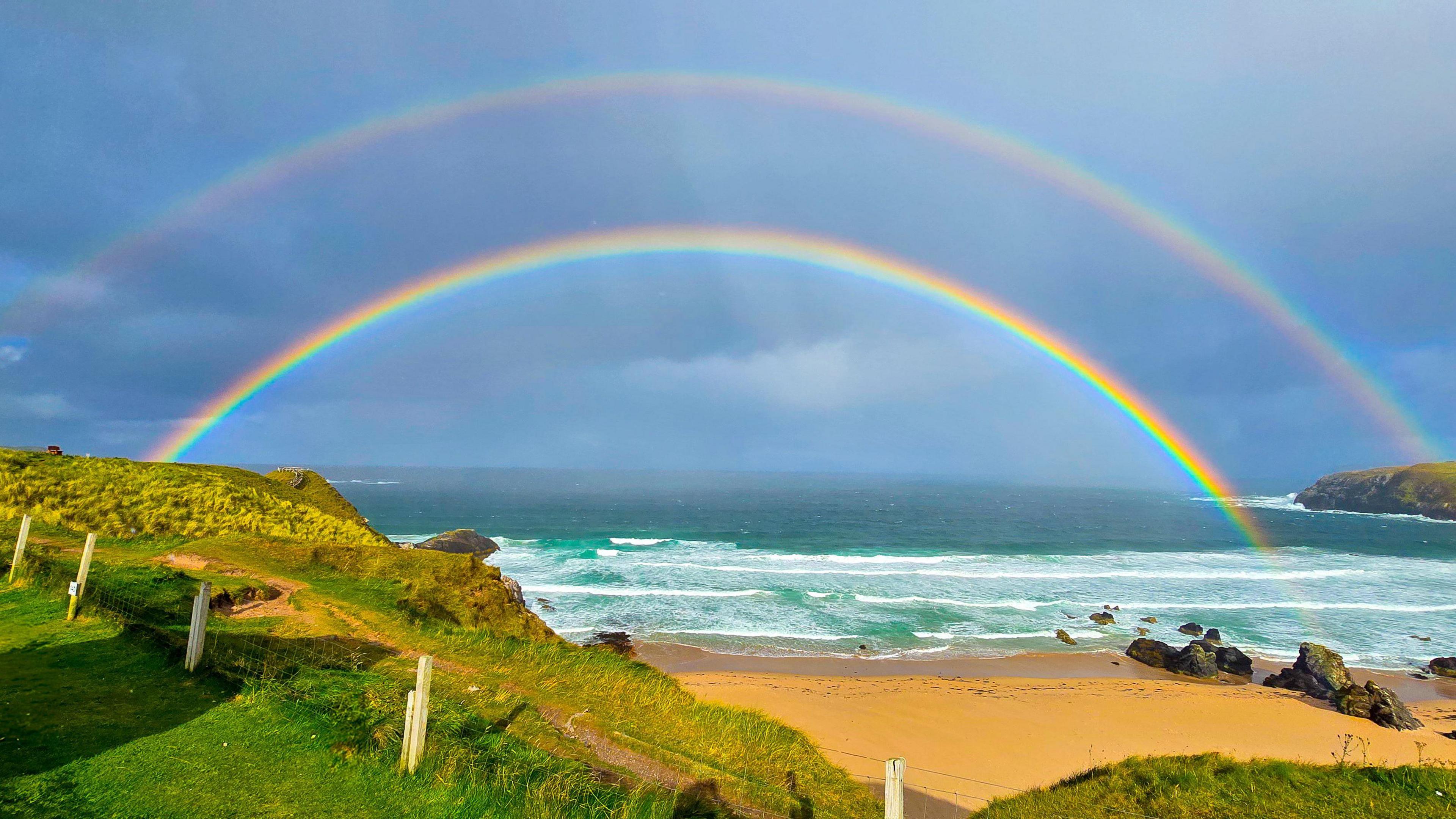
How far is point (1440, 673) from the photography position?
27125 mm

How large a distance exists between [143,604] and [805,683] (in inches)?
771

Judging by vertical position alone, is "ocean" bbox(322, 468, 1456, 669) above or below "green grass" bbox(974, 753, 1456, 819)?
below

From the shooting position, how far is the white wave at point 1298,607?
129 ft

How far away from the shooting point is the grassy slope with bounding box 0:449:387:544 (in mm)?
20422

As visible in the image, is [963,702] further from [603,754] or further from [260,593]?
[260,593]

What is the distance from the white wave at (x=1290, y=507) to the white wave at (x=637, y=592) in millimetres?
135387

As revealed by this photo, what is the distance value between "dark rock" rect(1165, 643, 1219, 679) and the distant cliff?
134m

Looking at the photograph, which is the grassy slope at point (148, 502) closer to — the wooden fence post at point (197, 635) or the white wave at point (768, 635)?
the white wave at point (768, 635)

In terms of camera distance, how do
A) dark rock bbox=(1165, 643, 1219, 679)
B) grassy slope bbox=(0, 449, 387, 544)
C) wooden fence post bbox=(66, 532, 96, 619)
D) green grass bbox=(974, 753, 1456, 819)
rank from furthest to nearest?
1. dark rock bbox=(1165, 643, 1219, 679)
2. grassy slope bbox=(0, 449, 387, 544)
3. wooden fence post bbox=(66, 532, 96, 619)
4. green grass bbox=(974, 753, 1456, 819)

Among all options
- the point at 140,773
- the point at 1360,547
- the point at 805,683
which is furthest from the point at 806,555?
the point at 1360,547

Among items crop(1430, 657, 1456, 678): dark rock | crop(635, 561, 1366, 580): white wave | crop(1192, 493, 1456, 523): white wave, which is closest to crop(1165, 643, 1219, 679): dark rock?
crop(1430, 657, 1456, 678): dark rock

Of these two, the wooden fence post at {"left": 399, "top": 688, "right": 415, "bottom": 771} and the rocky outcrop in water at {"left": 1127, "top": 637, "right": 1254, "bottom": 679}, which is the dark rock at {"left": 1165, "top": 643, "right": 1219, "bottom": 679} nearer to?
the rocky outcrop in water at {"left": 1127, "top": 637, "right": 1254, "bottom": 679}

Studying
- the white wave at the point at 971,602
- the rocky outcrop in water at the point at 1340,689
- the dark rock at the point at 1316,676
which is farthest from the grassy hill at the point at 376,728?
the white wave at the point at 971,602

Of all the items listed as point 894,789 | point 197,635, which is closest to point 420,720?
point 197,635
